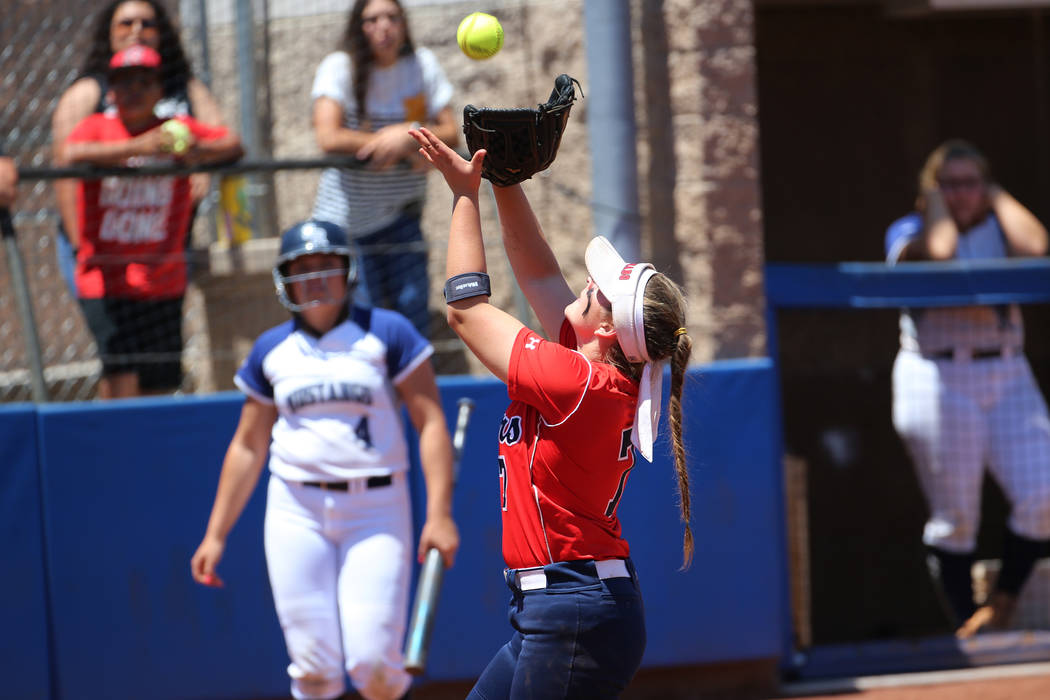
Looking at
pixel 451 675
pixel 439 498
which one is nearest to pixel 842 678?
pixel 451 675

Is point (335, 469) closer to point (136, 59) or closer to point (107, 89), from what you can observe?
point (136, 59)

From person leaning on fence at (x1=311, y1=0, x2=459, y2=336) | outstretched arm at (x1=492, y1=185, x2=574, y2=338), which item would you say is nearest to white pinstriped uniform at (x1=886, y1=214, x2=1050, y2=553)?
person leaning on fence at (x1=311, y1=0, x2=459, y2=336)

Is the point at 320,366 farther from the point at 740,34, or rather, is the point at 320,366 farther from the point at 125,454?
the point at 740,34

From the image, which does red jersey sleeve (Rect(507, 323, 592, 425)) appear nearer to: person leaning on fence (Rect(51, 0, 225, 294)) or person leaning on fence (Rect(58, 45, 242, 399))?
person leaning on fence (Rect(58, 45, 242, 399))

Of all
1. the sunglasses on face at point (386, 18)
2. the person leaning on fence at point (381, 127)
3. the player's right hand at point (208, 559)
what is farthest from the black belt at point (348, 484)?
the sunglasses on face at point (386, 18)

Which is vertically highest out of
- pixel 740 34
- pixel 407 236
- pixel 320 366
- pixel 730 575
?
pixel 740 34

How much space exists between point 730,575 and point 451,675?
134 centimetres

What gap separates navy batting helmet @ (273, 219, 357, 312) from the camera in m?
4.78

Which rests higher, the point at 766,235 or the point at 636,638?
the point at 766,235

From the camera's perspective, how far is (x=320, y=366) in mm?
4680

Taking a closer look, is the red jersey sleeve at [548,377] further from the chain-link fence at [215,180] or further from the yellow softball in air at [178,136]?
the yellow softball in air at [178,136]

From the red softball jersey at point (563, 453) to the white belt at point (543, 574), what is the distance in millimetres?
18

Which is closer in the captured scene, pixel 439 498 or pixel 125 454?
pixel 439 498

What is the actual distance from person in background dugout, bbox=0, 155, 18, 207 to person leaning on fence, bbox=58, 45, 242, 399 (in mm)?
299
